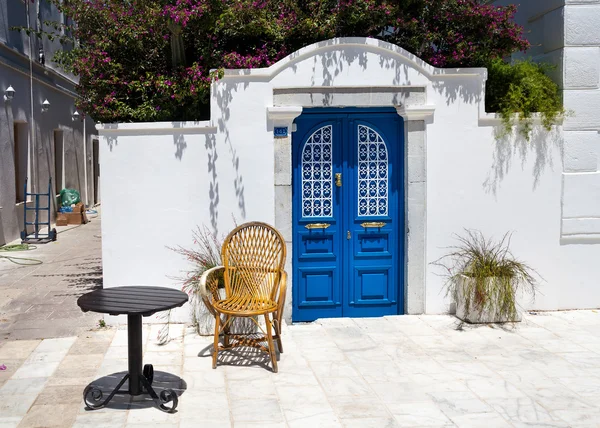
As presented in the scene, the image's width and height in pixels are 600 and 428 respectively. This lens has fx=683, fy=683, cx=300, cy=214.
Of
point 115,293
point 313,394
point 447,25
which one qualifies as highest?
point 447,25

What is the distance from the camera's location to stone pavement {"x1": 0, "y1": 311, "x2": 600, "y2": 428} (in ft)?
14.7

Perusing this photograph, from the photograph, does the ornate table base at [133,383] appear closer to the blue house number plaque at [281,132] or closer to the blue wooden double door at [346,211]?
the blue wooden double door at [346,211]

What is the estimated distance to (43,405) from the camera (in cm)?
470

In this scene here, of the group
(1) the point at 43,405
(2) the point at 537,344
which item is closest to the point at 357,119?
(2) the point at 537,344

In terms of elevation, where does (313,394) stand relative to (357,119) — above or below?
below

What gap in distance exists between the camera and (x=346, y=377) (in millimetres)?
5273

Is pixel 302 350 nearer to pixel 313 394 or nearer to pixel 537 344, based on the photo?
pixel 313 394

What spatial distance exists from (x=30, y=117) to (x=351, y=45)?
1009 cm

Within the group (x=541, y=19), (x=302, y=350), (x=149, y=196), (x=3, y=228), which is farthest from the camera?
(x=3, y=228)

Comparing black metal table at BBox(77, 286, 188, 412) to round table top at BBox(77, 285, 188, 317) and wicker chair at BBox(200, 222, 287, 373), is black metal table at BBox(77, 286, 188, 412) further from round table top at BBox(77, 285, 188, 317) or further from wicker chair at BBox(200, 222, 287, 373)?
wicker chair at BBox(200, 222, 287, 373)

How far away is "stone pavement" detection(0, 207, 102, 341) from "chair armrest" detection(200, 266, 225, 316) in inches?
61.5

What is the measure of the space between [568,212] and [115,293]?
15.5 feet

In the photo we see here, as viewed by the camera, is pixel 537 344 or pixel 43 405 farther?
pixel 537 344

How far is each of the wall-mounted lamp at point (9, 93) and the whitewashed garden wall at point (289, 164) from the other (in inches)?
285
